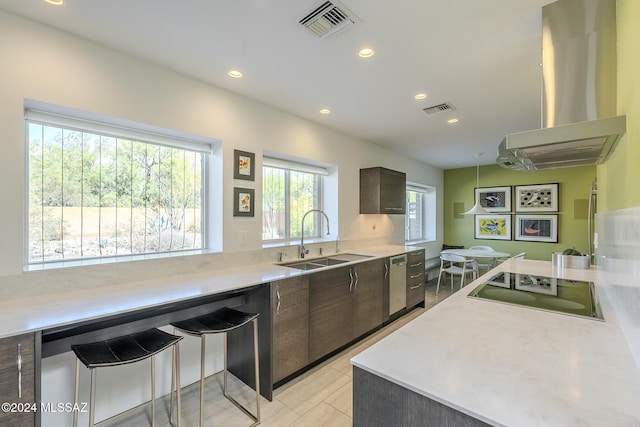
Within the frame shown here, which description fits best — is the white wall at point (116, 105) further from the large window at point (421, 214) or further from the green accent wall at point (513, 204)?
the green accent wall at point (513, 204)

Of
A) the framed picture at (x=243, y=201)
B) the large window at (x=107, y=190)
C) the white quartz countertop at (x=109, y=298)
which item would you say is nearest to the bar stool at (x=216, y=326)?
the white quartz countertop at (x=109, y=298)

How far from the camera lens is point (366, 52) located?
198cm

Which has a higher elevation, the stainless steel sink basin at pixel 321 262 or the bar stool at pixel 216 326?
the stainless steel sink basin at pixel 321 262

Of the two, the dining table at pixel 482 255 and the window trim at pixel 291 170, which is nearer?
the window trim at pixel 291 170

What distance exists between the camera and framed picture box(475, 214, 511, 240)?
19.0 ft

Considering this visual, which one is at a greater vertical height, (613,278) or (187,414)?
(613,278)

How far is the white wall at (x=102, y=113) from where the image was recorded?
1573mm

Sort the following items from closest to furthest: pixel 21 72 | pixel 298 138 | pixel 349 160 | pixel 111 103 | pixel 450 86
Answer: pixel 21 72, pixel 111 103, pixel 450 86, pixel 298 138, pixel 349 160

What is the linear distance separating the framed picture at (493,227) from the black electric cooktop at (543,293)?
4220mm

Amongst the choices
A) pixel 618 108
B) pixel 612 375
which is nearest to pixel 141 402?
pixel 612 375

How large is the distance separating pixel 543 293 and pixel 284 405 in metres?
1.90

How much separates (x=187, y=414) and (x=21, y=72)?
93.1 inches

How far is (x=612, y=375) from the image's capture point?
2.81ft

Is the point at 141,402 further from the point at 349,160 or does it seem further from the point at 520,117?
the point at 520,117
